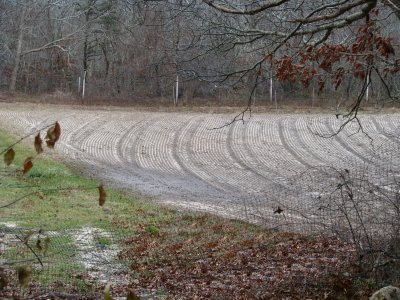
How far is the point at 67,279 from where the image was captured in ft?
27.8

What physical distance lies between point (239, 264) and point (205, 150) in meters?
16.9

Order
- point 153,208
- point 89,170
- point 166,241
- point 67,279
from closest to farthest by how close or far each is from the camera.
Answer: point 67,279 < point 166,241 < point 153,208 < point 89,170

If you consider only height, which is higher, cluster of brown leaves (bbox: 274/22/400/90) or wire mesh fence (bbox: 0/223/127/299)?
cluster of brown leaves (bbox: 274/22/400/90)

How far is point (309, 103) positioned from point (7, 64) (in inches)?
742

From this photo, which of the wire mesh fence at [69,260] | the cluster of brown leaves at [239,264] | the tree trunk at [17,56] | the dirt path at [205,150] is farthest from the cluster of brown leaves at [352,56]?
the tree trunk at [17,56]

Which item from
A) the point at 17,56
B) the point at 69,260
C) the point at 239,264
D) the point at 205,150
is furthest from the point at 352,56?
the point at 17,56

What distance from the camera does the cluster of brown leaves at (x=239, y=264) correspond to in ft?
25.0

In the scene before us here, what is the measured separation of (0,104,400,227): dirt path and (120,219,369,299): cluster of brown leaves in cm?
245

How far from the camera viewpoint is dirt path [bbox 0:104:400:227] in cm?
1878

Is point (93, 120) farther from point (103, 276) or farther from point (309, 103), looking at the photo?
point (103, 276)

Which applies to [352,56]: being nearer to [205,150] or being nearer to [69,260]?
[69,260]

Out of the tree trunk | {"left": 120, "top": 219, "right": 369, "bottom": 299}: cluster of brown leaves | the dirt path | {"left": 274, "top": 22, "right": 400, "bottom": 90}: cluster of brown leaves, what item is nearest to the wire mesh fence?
{"left": 120, "top": 219, "right": 369, "bottom": 299}: cluster of brown leaves

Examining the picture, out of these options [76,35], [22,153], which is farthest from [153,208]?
[76,35]

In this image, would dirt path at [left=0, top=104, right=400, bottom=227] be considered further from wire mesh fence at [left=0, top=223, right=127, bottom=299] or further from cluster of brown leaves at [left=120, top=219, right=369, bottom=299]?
wire mesh fence at [left=0, top=223, right=127, bottom=299]
